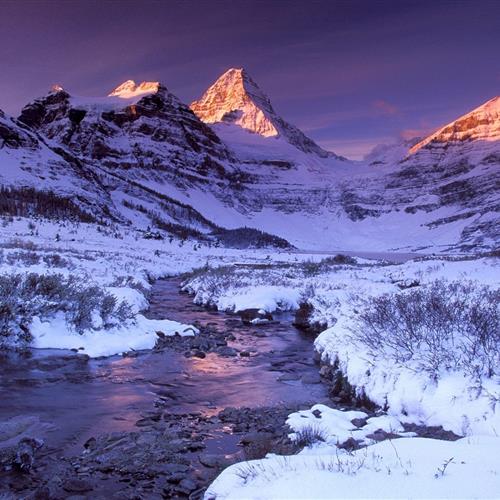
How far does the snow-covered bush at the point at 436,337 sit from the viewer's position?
27.5 ft

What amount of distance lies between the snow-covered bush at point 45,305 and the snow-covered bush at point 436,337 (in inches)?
305

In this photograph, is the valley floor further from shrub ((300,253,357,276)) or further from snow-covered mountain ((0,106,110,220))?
snow-covered mountain ((0,106,110,220))

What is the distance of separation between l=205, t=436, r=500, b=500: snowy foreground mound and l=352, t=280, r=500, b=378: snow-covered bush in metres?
2.62

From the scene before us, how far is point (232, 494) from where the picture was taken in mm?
5027

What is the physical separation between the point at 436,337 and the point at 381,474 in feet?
17.8

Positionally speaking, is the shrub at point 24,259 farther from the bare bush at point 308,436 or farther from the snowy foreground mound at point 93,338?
the bare bush at point 308,436

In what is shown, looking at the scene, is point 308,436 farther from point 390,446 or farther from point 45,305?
point 45,305

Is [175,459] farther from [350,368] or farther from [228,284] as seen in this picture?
[228,284]

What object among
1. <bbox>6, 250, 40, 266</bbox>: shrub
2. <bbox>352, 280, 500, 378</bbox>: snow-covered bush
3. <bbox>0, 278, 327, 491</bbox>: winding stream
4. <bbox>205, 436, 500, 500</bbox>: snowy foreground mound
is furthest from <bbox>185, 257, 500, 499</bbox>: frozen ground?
<bbox>6, 250, 40, 266</bbox>: shrub

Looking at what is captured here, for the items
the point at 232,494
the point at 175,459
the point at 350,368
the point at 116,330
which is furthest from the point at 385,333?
the point at 116,330

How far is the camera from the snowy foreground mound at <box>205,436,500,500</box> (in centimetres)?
441

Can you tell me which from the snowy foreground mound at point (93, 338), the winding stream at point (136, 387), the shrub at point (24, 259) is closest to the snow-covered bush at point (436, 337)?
the winding stream at point (136, 387)

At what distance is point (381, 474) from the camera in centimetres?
480

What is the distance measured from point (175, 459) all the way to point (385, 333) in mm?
5647
